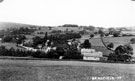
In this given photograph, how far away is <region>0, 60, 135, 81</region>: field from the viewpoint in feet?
4.96

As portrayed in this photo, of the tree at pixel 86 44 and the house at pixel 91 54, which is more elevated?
the tree at pixel 86 44

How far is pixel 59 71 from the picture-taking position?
5.23 ft

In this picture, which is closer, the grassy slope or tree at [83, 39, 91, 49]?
the grassy slope

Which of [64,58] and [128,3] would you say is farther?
[128,3]

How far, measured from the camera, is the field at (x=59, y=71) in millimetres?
1511

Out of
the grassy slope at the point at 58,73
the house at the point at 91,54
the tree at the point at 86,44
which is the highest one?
the tree at the point at 86,44

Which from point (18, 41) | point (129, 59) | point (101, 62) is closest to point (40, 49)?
point (18, 41)

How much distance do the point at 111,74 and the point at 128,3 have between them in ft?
2.24

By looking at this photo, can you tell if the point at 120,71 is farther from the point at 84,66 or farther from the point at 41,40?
the point at 41,40

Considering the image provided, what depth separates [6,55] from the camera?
1.53m

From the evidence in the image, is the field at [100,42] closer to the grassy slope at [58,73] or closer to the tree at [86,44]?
the tree at [86,44]

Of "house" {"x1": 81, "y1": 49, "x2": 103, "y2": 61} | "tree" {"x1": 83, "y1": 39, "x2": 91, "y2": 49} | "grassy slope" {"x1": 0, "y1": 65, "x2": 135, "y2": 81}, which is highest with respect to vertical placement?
"tree" {"x1": 83, "y1": 39, "x2": 91, "y2": 49}

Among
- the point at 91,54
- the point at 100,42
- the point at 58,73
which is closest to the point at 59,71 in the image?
the point at 58,73

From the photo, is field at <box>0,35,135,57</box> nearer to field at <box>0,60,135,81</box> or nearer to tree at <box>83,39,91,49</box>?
tree at <box>83,39,91,49</box>
